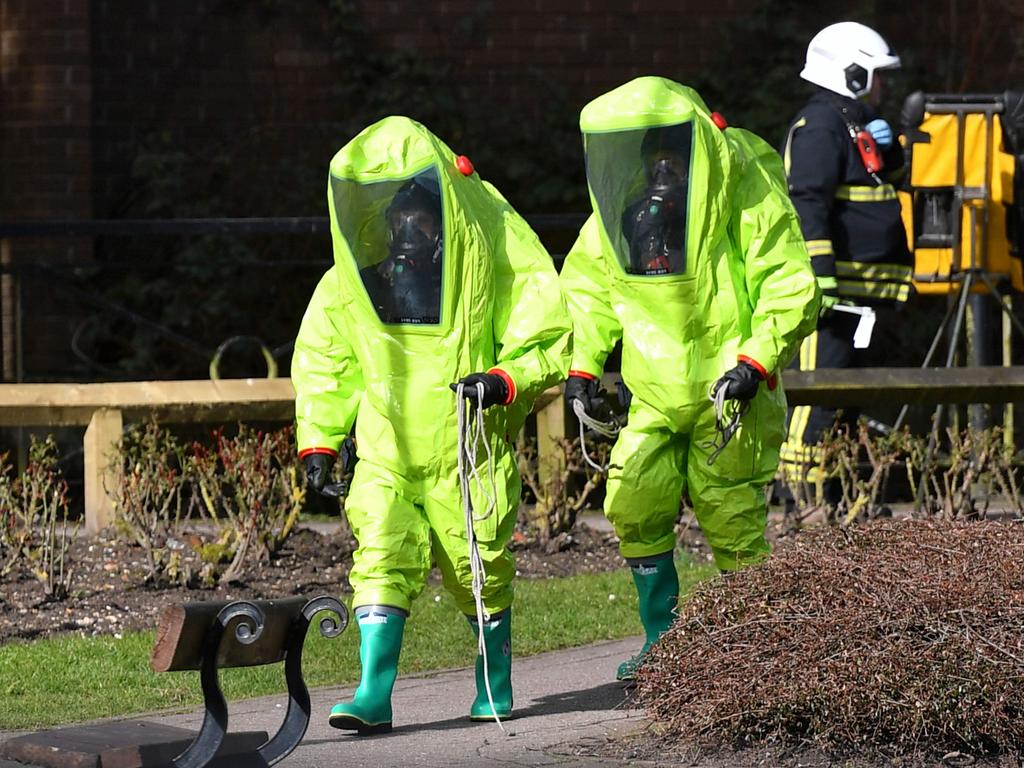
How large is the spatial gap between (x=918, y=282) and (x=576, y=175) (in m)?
2.85

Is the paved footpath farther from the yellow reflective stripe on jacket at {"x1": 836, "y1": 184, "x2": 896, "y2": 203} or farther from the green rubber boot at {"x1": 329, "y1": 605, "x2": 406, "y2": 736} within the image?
the yellow reflective stripe on jacket at {"x1": 836, "y1": 184, "x2": 896, "y2": 203}

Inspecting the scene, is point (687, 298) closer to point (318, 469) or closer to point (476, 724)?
point (318, 469)

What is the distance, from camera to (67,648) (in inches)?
270

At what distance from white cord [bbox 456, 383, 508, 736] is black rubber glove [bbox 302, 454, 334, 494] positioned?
433 millimetres

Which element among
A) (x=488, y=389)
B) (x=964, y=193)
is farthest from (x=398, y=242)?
(x=964, y=193)

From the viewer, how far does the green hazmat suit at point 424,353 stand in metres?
5.71

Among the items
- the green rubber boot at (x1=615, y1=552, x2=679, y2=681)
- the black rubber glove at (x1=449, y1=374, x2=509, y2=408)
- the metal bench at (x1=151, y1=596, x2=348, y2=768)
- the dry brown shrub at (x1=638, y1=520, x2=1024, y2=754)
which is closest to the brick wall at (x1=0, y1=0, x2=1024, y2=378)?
the green rubber boot at (x1=615, y1=552, x2=679, y2=681)

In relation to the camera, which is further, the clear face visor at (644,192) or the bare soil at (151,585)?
the bare soil at (151,585)

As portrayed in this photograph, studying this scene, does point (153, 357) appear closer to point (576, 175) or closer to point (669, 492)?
point (576, 175)

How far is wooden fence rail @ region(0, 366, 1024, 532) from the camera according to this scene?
853 centimetres

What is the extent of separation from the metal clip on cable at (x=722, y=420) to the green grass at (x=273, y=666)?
1213 millimetres

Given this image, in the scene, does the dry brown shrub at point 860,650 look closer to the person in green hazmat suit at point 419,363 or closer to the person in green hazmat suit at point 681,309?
the person in green hazmat suit at point 419,363

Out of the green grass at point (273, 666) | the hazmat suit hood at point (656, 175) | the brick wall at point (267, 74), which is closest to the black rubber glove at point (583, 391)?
the hazmat suit hood at point (656, 175)

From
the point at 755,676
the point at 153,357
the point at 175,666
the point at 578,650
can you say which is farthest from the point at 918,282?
the point at 175,666
